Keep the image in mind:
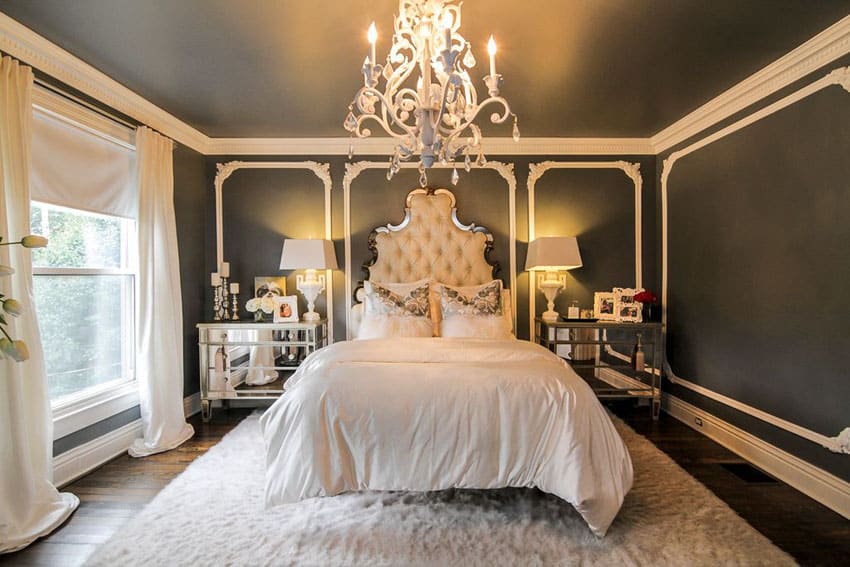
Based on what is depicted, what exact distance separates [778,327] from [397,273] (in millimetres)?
2938

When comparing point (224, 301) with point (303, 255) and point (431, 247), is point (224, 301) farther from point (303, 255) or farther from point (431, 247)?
point (431, 247)

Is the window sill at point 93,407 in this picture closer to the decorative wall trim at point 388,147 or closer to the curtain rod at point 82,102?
the curtain rod at point 82,102

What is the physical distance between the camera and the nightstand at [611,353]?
Result: 358 centimetres

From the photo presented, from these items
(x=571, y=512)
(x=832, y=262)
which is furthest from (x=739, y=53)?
(x=571, y=512)

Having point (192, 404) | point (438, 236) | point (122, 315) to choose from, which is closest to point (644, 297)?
point (438, 236)

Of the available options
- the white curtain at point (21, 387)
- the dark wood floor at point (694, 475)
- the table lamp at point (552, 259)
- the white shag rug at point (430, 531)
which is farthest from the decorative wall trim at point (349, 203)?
the white curtain at point (21, 387)

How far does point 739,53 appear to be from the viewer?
248cm

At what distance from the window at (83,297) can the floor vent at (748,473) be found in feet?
14.4

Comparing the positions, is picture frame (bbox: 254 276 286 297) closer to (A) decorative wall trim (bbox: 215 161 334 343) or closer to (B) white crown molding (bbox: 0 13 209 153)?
(A) decorative wall trim (bbox: 215 161 334 343)

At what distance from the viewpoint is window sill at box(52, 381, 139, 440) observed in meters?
2.54

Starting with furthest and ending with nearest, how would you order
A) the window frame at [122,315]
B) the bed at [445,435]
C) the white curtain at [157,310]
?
the white curtain at [157,310], the window frame at [122,315], the bed at [445,435]

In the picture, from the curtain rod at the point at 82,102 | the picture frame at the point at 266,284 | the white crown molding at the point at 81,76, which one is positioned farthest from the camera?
A: the picture frame at the point at 266,284

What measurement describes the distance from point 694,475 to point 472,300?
6.47ft

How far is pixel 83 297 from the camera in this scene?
2828 mm
